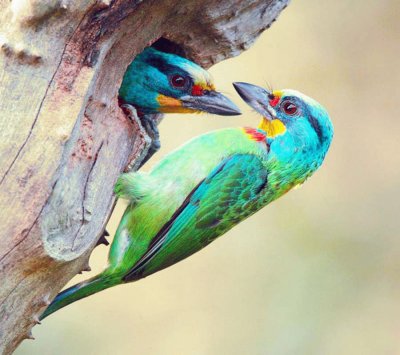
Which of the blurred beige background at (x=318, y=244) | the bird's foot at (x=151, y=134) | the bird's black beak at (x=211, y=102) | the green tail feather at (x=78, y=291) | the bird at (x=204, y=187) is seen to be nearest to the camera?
the green tail feather at (x=78, y=291)

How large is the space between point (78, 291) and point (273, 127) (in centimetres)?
111

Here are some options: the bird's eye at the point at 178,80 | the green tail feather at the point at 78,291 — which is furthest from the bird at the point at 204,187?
the bird's eye at the point at 178,80

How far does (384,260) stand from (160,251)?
3558 mm

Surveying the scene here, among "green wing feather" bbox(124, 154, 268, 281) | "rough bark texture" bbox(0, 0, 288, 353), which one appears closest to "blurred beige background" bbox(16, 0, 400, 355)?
"green wing feather" bbox(124, 154, 268, 281)

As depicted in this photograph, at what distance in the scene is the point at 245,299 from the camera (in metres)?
7.24

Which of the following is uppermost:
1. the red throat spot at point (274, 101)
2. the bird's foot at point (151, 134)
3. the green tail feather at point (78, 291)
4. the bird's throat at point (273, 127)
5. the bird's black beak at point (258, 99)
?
the red throat spot at point (274, 101)

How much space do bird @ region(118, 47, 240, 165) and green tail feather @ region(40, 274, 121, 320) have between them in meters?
0.60

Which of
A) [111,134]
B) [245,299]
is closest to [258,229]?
[245,299]

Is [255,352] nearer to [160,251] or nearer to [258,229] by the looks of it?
[258,229]

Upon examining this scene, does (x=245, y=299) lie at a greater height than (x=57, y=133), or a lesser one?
greater

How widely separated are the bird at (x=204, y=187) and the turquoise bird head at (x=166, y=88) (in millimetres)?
131

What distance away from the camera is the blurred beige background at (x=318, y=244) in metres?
7.09

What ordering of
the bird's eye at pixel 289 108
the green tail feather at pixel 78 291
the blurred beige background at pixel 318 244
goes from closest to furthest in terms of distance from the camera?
the green tail feather at pixel 78 291 < the bird's eye at pixel 289 108 < the blurred beige background at pixel 318 244

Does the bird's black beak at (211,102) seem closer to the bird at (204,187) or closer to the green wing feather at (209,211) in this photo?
the bird at (204,187)
